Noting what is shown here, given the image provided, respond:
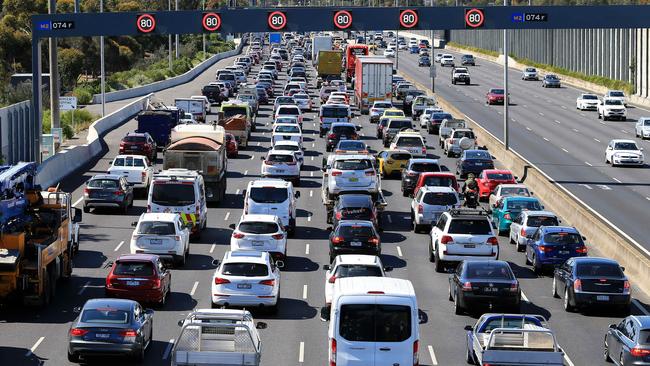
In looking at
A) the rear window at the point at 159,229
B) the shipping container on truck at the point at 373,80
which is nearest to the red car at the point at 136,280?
the rear window at the point at 159,229

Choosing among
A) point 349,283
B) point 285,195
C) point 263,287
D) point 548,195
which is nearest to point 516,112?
point 548,195

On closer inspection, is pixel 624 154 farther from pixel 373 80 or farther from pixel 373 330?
pixel 373 330

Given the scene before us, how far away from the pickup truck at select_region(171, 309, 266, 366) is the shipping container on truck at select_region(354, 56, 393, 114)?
220 ft

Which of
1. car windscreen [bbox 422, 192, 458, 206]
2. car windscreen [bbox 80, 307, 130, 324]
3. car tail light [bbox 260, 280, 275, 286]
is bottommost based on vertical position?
car tail light [bbox 260, 280, 275, 286]

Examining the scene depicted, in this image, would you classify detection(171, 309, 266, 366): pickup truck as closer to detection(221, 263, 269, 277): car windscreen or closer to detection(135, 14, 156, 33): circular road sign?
detection(221, 263, 269, 277): car windscreen

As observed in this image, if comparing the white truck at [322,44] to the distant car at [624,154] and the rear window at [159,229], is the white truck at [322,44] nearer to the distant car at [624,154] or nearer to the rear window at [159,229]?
the distant car at [624,154]

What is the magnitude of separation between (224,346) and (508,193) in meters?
27.7

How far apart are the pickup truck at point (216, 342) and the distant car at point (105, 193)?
26.0 m

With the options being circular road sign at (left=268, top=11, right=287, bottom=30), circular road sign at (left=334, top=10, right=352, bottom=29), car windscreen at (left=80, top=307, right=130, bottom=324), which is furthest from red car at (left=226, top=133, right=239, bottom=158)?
car windscreen at (left=80, top=307, right=130, bottom=324)

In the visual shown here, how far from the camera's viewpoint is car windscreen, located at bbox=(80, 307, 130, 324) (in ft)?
90.3

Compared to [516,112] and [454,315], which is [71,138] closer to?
[516,112]

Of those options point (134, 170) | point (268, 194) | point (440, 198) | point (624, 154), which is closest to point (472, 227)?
point (440, 198)

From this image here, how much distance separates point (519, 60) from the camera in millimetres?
162500

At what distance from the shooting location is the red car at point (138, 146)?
64.8m
